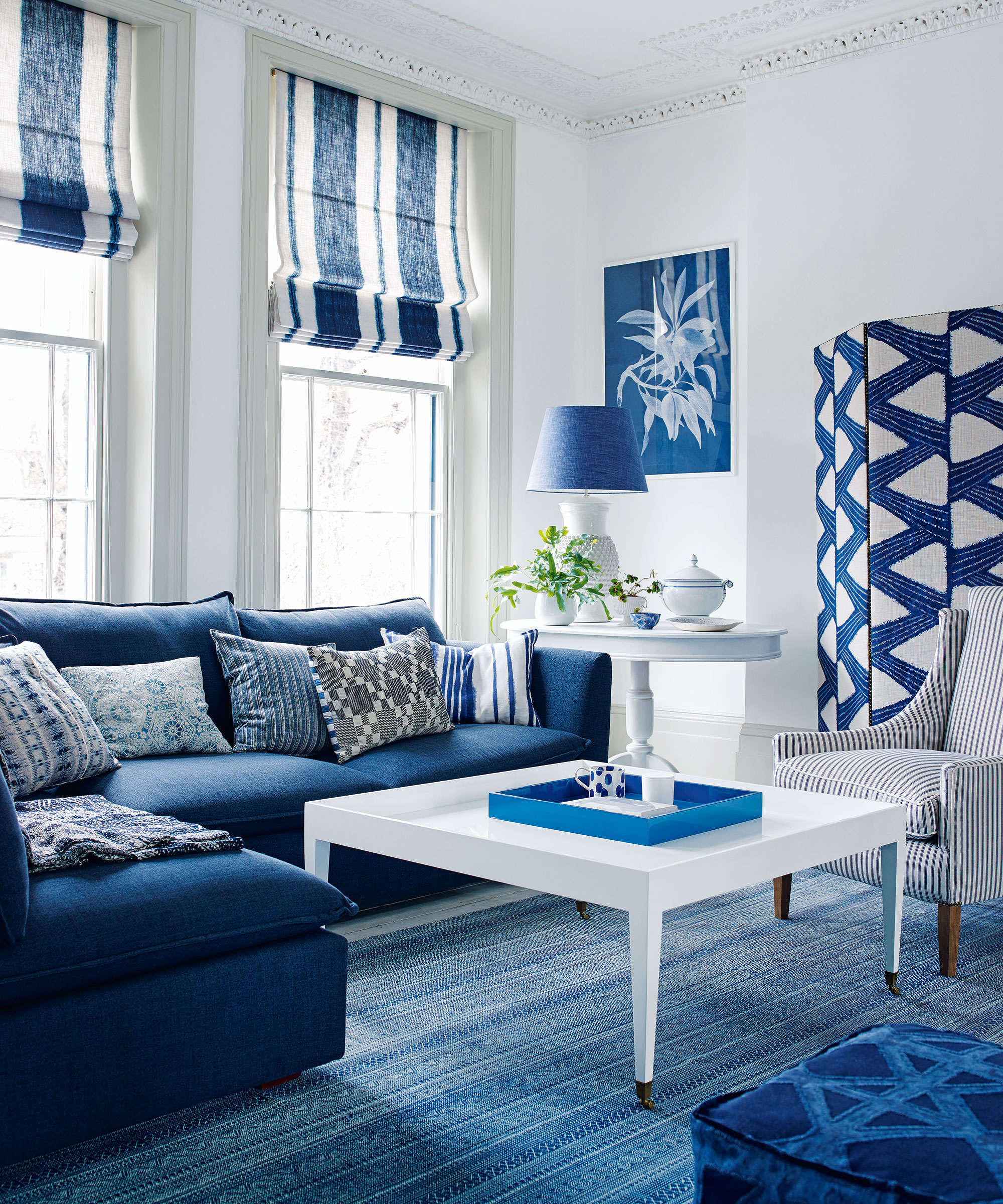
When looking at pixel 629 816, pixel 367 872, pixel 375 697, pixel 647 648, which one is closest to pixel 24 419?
pixel 375 697

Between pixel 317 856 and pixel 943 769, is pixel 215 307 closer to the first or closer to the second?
pixel 317 856

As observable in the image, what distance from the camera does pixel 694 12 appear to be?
439 centimetres

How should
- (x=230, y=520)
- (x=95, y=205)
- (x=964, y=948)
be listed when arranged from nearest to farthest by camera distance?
(x=964, y=948), (x=95, y=205), (x=230, y=520)

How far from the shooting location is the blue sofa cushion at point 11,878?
5.90 feet

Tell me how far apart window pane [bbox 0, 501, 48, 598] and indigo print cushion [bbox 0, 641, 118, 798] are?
0.87m

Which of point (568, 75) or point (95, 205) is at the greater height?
point (568, 75)

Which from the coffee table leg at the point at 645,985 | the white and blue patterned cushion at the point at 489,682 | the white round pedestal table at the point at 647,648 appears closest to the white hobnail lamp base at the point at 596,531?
the white round pedestal table at the point at 647,648

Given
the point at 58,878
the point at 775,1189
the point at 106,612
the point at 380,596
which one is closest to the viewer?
the point at 775,1189

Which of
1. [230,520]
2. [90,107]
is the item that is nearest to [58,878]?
[230,520]

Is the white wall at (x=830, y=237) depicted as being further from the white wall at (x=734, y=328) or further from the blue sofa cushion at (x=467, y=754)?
the blue sofa cushion at (x=467, y=754)

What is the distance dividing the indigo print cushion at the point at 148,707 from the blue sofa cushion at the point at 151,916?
99cm

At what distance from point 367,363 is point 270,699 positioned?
1.81 m

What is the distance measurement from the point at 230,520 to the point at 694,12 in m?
2.54

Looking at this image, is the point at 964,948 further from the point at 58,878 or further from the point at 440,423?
the point at 440,423
